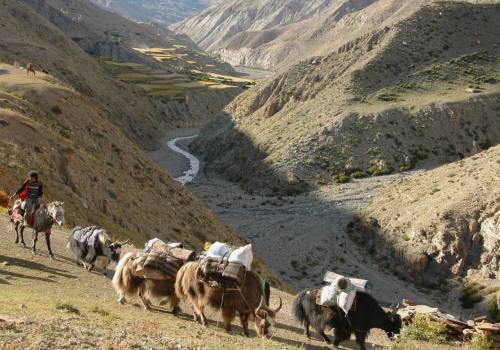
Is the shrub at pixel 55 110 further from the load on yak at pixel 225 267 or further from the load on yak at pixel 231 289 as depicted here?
the load on yak at pixel 225 267

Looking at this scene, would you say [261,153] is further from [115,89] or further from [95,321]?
[95,321]

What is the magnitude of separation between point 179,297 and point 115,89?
93877 millimetres

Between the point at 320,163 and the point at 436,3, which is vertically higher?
the point at 436,3

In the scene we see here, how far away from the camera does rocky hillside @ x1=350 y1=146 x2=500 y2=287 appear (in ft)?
126

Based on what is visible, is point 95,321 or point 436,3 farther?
point 436,3

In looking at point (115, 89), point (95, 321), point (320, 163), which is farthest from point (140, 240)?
point (115, 89)

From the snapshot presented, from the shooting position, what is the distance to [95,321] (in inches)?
368

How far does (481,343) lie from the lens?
39.8ft

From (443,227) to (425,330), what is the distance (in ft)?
95.6

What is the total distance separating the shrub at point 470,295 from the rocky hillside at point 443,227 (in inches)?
54.7

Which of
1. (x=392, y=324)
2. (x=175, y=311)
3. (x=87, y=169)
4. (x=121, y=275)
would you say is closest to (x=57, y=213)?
(x=121, y=275)

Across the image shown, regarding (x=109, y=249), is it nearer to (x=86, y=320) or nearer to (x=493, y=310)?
(x=86, y=320)

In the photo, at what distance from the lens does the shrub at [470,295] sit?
34.0 meters

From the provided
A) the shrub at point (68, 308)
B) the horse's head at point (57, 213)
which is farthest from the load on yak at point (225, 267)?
the horse's head at point (57, 213)
